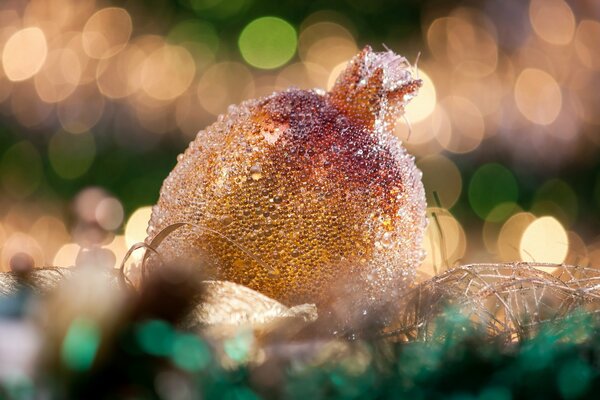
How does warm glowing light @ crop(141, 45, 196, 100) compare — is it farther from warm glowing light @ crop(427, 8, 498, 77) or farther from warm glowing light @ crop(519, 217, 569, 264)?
warm glowing light @ crop(519, 217, 569, 264)

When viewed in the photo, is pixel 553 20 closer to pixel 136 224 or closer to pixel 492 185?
pixel 492 185

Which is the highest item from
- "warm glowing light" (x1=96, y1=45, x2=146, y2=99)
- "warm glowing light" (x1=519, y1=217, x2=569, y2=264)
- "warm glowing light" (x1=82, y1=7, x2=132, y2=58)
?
"warm glowing light" (x1=82, y1=7, x2=132, y2=58)

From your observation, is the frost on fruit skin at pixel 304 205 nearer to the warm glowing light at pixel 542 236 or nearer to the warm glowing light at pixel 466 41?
the warm glowing light at pixel 466 41

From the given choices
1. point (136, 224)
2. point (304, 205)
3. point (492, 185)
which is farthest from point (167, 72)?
point (304, 205)

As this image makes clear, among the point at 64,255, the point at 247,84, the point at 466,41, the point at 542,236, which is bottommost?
the point at 64,255

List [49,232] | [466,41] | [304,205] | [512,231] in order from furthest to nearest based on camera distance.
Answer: [512,231], [49,232], [466,41], [304,205]

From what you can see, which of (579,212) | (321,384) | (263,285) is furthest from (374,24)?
(321,384)

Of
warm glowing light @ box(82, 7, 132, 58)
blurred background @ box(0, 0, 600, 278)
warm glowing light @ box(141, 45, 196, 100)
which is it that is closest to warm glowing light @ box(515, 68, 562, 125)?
blurred background @ box(0, 0, 600, 278)
